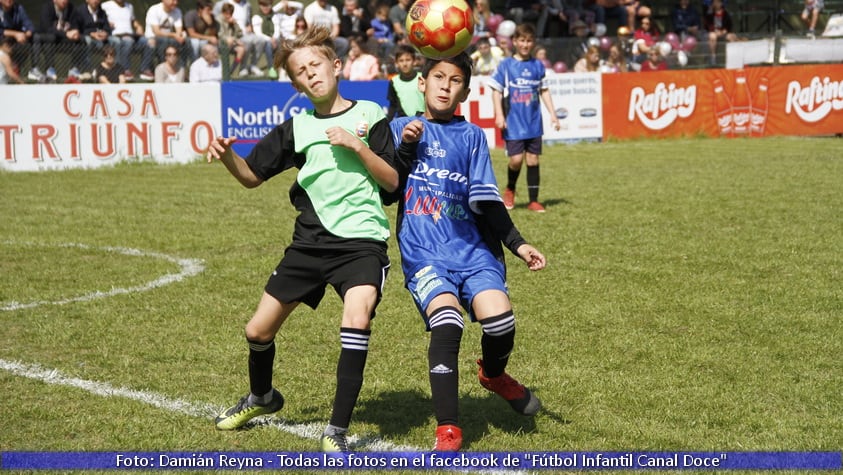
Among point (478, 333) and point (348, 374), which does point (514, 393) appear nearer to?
point (348, 374)

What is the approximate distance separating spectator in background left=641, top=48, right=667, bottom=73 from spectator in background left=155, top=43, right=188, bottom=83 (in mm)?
10368

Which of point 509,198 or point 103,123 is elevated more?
point 103,123

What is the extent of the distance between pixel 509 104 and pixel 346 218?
797 centimetres

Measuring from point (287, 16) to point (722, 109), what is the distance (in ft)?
31.0

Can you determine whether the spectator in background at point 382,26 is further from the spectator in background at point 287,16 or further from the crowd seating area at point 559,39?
the spectator in background at point 287,16

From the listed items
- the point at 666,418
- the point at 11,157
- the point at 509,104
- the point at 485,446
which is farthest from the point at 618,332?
the point at 11,157

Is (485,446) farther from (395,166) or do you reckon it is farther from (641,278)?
(641,278)

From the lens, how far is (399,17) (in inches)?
906

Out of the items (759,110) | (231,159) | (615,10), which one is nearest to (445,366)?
(231,159)

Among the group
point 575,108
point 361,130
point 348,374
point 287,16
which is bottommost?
point 348,374

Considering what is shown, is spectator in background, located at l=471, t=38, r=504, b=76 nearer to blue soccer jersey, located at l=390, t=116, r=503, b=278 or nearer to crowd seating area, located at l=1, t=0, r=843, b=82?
crowd seating area, located at l=1, t=0, r=843, b=82

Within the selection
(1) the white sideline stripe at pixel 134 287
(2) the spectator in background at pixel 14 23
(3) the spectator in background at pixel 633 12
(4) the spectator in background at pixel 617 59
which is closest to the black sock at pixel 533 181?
(1) the white sideline stripe at pixel 134 287
